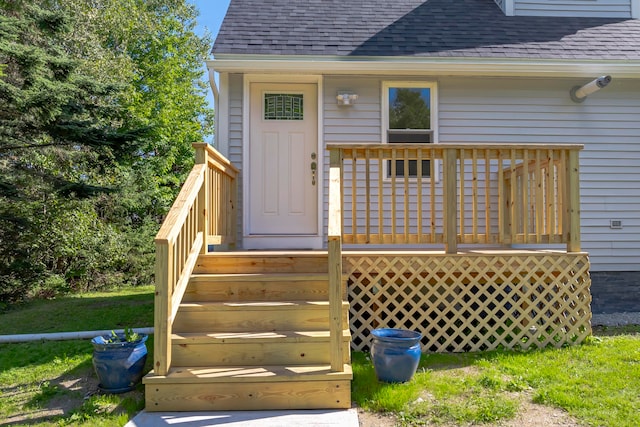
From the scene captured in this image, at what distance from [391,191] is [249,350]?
2338 mm

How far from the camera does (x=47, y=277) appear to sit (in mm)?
8648

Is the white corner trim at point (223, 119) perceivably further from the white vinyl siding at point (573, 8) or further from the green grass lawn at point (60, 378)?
the white vinyl siding at point (573, 8)

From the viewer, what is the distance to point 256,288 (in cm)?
402

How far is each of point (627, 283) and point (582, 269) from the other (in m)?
2.43

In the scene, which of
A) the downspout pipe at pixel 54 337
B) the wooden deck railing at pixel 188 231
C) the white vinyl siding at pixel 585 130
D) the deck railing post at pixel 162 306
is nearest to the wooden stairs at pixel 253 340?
the deck railing post at pixel 162 306

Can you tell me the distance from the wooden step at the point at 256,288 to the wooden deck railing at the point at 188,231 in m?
0.28

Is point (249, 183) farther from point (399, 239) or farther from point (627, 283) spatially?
point (627, 283)

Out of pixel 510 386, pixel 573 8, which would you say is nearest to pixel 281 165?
pixel 510 386

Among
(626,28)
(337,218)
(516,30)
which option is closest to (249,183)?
(337,218)

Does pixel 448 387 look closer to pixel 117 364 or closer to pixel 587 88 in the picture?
pixel 117 364

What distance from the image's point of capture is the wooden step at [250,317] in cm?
372

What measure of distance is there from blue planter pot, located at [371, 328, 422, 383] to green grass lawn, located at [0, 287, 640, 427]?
0.07m

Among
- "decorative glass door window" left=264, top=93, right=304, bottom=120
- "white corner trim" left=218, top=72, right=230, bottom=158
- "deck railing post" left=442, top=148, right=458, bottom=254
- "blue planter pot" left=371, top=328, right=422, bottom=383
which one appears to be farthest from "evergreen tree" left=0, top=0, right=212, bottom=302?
"blue planter pot" left=371, top=328, right=422, bottom=383

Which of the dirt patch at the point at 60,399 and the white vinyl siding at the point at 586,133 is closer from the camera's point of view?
the dirt patch at the point at 60,399
